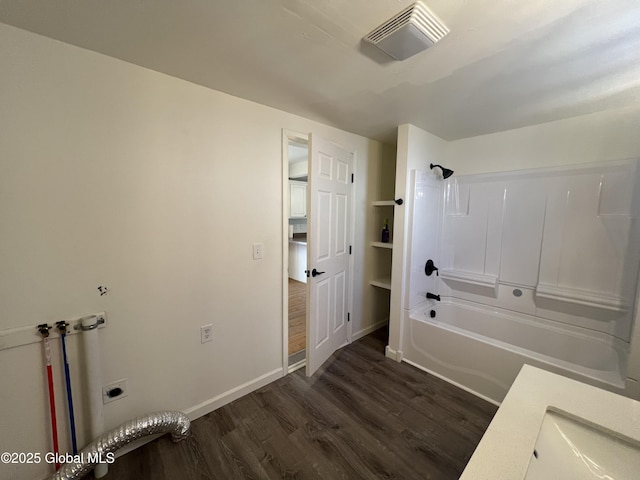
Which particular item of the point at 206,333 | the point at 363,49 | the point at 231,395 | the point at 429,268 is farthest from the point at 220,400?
the point at 363,49

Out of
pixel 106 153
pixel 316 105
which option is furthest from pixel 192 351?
pixel 316 105

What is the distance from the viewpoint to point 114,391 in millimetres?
1392

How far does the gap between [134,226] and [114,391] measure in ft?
3.12

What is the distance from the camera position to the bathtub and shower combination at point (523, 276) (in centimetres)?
180

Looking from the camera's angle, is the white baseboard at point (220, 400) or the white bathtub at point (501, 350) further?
the white bathtub at point (501, 350)

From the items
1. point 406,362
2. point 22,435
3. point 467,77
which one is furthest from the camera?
point 406,362

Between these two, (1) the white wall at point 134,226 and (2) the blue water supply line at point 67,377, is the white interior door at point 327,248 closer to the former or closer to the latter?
(1) the white wall at point 134,226

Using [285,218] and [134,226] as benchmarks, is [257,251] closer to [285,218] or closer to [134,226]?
[285,218]

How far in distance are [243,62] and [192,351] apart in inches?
71.5

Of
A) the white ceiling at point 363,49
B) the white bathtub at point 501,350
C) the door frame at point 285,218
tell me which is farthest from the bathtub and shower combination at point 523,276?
the door frame at point 285,218

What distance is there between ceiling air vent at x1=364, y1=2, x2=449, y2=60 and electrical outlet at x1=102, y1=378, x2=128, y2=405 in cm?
224

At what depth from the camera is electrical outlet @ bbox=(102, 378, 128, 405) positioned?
53.8 inches

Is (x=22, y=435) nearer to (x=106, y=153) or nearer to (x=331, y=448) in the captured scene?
(x=106, y=153)

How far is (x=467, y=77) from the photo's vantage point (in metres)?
1.43
